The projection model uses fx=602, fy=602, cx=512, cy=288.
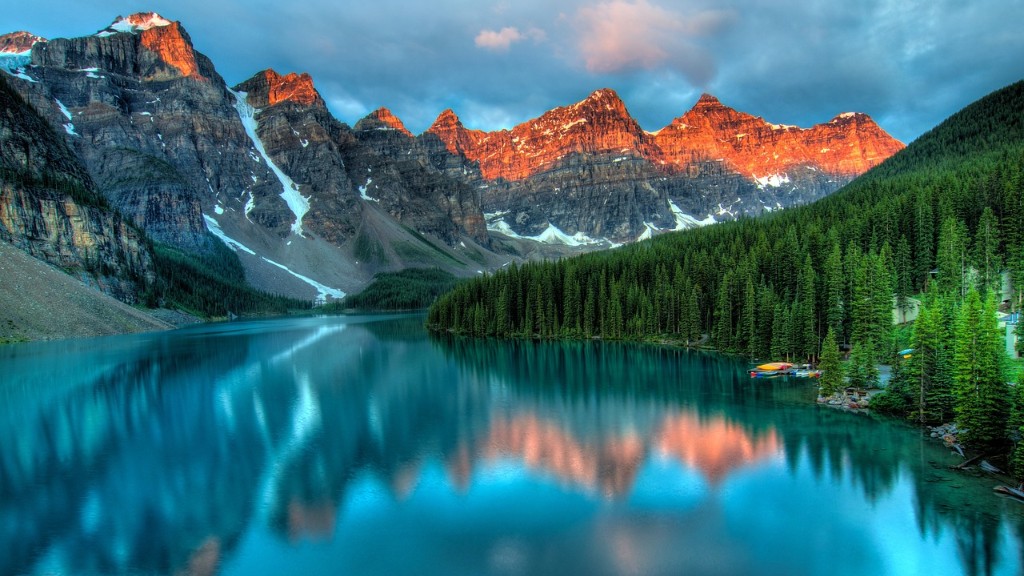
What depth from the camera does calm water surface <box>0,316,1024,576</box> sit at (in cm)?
2075

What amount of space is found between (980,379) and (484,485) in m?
24.3

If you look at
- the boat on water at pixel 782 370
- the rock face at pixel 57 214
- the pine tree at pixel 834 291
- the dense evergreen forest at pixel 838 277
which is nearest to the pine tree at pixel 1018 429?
the dense evergreen forest at pixel 838 277

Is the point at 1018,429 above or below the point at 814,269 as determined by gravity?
below

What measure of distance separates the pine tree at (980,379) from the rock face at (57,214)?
488 ft

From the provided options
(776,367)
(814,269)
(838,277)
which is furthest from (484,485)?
(814,269)

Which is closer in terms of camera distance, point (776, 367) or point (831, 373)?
point (831, 373)

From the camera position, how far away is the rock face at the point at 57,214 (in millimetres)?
124750

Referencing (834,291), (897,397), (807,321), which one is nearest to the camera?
(897,397)

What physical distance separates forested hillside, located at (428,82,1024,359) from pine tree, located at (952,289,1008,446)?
19.8ft

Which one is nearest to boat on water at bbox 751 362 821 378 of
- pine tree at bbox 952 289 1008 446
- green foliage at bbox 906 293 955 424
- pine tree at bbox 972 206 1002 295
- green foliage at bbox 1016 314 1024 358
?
green foliage at bbox 1016 314 1024 358

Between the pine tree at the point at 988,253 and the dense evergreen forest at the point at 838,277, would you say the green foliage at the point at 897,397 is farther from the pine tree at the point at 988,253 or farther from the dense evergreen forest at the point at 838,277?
the pine tree at the point at 988,253

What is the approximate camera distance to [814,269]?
7175 centimetres

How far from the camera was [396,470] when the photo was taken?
30.3m

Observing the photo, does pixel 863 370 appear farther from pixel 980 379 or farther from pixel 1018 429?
pixel 1018 429
